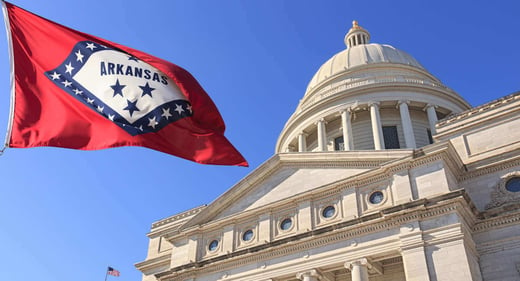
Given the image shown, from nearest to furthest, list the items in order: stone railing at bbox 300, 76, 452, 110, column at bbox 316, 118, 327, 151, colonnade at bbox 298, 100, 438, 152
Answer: colonnade at bbox 298, 100, 438, 152
column at bbox 316, 118, 327, 151
stone railing at bbox 300, 76, 452, 110

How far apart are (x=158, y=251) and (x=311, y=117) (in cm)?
1916

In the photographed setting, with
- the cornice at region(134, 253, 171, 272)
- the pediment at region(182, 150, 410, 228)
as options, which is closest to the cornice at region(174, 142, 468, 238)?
the pediment at region(182, 150, 410, 228)

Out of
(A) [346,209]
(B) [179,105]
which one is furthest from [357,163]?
(B) [179,105]

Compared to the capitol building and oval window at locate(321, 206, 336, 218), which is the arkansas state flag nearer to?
the capitol building

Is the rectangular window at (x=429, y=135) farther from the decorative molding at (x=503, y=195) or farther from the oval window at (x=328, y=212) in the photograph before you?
the oval window at (x=328, y=212)

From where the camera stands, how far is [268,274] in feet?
84.4

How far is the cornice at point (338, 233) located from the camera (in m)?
22.1

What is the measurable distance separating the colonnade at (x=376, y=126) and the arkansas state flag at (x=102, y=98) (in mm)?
29023

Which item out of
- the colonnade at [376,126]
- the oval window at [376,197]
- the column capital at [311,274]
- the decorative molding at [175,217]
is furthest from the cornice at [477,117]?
the decorative molding at [175,217]

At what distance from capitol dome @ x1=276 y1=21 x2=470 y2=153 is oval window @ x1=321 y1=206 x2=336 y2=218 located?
574 inches

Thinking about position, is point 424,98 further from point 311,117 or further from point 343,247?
point 343,247

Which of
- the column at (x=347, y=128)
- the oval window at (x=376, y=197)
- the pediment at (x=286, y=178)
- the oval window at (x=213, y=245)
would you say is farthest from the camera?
the column at (x=347, y=128)

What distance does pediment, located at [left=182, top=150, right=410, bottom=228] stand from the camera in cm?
2688

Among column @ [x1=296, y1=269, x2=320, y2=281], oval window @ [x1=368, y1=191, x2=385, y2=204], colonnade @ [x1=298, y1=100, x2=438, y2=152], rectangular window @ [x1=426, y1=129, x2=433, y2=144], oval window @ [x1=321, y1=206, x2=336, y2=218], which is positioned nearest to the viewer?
column @ [x1=296, y1=269, x2=320, y2=281]
